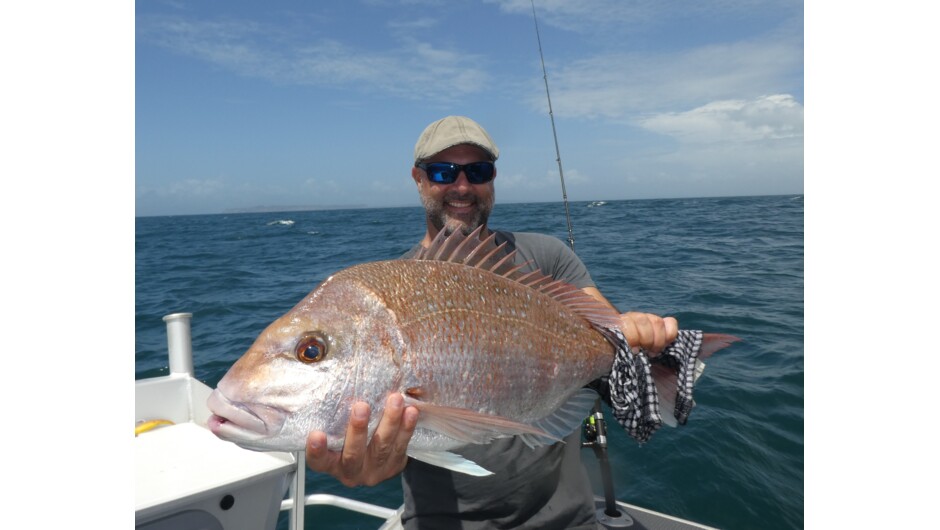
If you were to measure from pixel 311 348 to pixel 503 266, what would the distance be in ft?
2.59

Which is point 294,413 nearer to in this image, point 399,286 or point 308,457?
point 308,457

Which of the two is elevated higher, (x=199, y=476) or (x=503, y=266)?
(x=503, y=266)

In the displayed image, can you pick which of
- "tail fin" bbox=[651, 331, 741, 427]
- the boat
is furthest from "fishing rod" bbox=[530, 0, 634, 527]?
"tail fin" bbox=[651, 331, 741, 427]

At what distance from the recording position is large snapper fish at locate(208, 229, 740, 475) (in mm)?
1503

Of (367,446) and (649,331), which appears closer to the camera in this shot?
(367,446)

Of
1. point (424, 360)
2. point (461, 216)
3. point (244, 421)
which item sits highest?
point (461, 216)

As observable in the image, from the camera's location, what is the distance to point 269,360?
1.53 metres

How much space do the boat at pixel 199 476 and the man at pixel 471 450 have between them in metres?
0.67

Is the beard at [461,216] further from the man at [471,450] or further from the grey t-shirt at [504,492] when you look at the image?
the grey t-shirt at [504,492]

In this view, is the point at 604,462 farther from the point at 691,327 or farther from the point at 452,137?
the point at 691,327

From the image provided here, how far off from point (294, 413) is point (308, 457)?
23 centimetres

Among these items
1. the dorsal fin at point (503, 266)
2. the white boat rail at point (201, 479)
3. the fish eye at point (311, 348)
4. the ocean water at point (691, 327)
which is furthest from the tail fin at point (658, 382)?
the ocean water at point (691, 327)

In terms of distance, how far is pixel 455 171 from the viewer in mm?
2850

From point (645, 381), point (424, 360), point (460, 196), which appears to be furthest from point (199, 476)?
point (645, 381)
